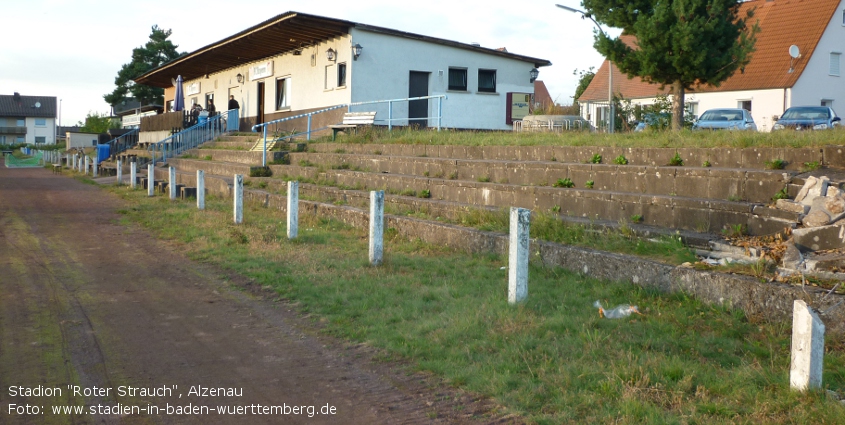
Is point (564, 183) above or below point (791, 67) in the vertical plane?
below

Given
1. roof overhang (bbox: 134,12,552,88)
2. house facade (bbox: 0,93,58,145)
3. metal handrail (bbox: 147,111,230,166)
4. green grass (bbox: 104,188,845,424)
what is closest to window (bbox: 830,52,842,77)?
roof overhang (bbox: 134,12,552,88)

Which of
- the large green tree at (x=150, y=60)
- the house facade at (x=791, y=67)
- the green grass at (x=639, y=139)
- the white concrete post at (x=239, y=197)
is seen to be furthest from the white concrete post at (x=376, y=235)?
the large green tree at (x=150, y=60)

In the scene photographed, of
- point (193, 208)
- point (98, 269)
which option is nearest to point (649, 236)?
point (98, 269)

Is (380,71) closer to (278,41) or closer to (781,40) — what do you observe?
(278,41)

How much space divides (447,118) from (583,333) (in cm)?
1994

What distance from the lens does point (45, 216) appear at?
603 inches

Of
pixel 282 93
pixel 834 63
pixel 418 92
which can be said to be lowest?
pixel 418 92

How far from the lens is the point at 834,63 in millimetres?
35031

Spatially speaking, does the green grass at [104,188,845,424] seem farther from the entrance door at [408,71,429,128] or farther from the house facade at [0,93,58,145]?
the house facade at [0,93,58,145]

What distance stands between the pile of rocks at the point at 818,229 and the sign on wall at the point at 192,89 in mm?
37977

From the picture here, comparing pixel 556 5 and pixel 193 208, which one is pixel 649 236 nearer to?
pixel 193 208

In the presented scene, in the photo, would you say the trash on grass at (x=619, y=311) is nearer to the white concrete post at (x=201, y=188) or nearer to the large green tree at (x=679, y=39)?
the large green tree at (x=679, y=39)

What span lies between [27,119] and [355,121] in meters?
108

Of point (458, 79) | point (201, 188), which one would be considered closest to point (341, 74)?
point (458, 79)
